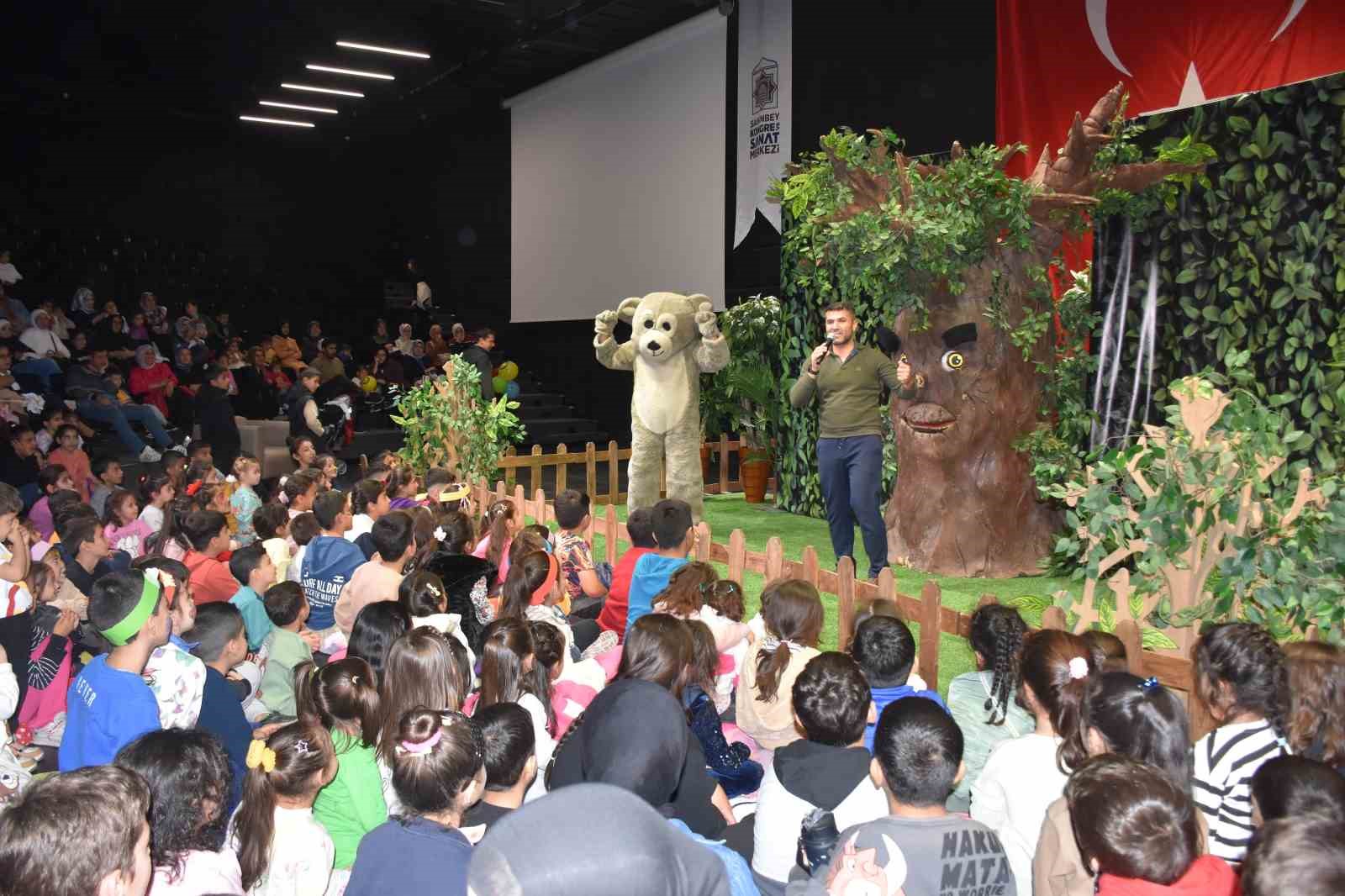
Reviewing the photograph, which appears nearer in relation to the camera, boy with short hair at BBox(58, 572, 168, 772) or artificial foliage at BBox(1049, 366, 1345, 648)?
boy with short hair at BBox(58, 572, 168, 772)

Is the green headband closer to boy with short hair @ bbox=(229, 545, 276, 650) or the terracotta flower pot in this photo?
boy with short hair @ bbox=(229, 545, 276, 650)

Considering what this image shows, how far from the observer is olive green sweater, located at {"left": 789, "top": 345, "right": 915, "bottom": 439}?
655cm

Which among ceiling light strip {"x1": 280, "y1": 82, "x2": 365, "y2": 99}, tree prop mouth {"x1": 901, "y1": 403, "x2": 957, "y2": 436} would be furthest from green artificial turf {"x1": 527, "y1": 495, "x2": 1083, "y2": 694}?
ceiling light strip {"x1": 280, "y1": 82, "x2": 365, "y2": 99}

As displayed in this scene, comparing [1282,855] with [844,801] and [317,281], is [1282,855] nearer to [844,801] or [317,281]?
[844,801]

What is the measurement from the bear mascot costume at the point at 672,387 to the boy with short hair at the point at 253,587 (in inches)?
144

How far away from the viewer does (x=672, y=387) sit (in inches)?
316

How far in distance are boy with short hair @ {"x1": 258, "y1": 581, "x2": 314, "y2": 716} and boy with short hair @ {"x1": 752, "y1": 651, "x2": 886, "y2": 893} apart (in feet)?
7.08

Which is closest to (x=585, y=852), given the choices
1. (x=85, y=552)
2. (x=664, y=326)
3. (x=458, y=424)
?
(x=85, y=552)

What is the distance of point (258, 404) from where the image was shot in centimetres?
1331

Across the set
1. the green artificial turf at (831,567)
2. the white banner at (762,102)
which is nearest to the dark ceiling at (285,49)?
the white banner at (762,102)

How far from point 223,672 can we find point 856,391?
393 centimetres

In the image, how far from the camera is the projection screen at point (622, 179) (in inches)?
502

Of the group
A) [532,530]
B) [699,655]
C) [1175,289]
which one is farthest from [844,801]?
[1175,289]

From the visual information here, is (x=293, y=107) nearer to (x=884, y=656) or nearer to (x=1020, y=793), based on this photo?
(x=884, y=656)
